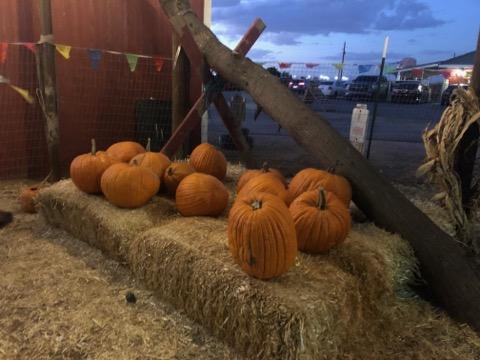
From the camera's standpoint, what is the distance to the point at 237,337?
190cm

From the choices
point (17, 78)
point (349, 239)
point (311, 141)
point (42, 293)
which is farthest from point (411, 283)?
point (17, 78)

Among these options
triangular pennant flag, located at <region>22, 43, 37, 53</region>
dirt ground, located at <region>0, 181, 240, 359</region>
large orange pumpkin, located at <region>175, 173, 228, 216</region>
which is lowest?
dirt ground, located at <region>0, 181, 240, 359</region>

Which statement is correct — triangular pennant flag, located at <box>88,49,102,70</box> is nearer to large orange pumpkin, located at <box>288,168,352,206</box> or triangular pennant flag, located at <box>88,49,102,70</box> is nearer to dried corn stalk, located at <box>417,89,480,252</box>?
large orange pumpkin, located at <box>288,168,352,206</box>

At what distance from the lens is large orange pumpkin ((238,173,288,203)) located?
2.53m

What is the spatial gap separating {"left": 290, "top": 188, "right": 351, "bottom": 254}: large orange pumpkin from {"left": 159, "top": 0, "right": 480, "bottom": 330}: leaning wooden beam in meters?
0.56

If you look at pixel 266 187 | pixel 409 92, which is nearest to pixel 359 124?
pixel 266 187

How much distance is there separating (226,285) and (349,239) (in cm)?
91

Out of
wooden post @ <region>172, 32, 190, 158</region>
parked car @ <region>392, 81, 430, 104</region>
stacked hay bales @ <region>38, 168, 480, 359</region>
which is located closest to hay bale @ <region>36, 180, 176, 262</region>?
stacked hay bales @ <region>38, 168, 480, 359</region>

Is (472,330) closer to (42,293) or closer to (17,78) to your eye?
(42,293)

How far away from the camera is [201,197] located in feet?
8.85

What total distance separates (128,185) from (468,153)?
269 centimetres

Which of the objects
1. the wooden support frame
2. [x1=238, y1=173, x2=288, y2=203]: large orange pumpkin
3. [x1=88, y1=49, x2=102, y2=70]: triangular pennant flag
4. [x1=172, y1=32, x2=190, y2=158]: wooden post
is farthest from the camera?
[x1=88, y1=49, x2=102, y2=70]: triangular pennant flag

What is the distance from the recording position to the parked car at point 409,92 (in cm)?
1934

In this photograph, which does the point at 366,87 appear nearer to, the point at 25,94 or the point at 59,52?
the point at 59,52
